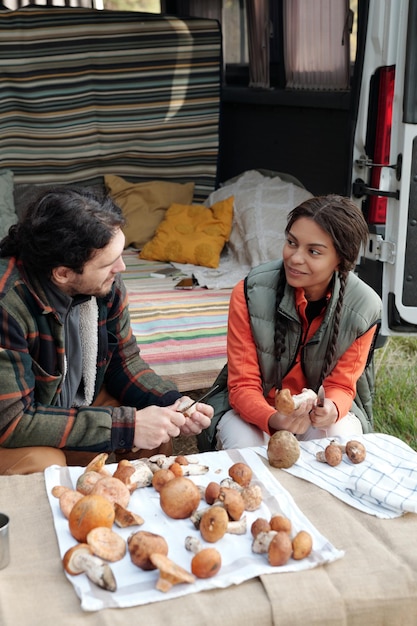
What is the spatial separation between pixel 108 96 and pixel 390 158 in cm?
278

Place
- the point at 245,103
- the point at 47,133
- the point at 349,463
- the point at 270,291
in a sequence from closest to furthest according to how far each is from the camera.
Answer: the point at 349,463, the point at 270,291, the point at 47,133, the point at 245,103

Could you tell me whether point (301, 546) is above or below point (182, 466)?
above

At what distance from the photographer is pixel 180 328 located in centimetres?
358

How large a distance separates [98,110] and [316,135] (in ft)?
4.76

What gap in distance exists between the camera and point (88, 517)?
146 centimetres

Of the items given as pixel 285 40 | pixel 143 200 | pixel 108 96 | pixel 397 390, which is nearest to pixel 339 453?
pixel 397 390

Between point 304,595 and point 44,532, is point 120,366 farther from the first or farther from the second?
point 304,595

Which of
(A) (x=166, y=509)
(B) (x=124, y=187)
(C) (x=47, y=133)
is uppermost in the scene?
(A) (x=166, y=509)

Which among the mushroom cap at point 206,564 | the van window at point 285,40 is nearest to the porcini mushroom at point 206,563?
the mushroom cap at point 206,564

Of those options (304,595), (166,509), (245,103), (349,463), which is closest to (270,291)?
(349,463)

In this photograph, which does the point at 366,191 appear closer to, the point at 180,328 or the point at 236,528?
the point at 180,328

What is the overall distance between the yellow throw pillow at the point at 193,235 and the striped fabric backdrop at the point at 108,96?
618 millimetres

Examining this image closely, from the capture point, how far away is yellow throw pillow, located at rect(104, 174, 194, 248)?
4941 mm

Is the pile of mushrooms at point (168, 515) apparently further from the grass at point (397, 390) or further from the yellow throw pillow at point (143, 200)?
the yellow throw pillow at point (143, 200)
